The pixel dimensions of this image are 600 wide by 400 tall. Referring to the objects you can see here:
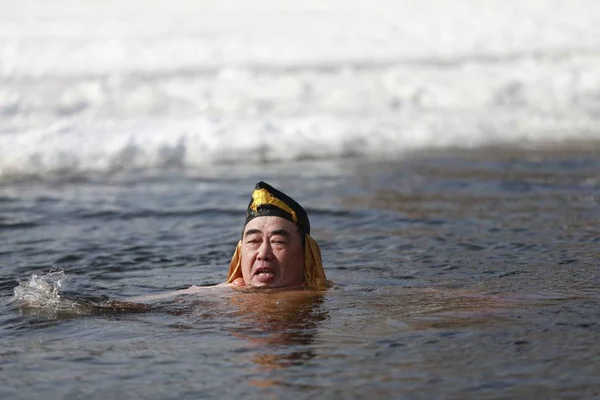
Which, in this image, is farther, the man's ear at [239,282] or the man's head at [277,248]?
the man's ear at [239,282]

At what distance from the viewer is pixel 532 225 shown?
8.81 meters

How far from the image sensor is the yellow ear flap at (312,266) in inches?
268

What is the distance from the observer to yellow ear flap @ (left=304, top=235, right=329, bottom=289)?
6809mm

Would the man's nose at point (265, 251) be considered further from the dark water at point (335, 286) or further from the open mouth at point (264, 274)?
the dark water at point (335, 286)

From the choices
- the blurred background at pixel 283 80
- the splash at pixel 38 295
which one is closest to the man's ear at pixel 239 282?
the splash at pixel 38 295

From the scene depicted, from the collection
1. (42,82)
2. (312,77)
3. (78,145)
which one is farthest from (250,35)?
(78,145)

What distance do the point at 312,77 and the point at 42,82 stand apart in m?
3.58

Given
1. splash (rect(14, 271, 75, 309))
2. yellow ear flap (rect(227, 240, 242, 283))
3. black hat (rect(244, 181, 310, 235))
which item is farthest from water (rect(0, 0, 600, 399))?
black hat (rect(244, 181, 310, 235))

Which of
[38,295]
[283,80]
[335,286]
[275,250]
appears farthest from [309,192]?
[283,80]

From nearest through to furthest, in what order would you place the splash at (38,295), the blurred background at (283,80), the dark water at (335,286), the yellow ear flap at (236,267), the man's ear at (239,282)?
the dark water at (335,286), the splash at (38,295), the man's ear at (239,282), the yellow ear flap at (236,267), the blurred background at (283,80)

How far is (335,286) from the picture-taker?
6.97 m

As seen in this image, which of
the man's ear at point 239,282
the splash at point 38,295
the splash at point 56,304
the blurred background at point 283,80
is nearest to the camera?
the splash at point 56,304

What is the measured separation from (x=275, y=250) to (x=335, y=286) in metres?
0.49

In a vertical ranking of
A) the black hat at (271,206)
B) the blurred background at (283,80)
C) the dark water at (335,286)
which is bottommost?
the dark water at (335,286)
